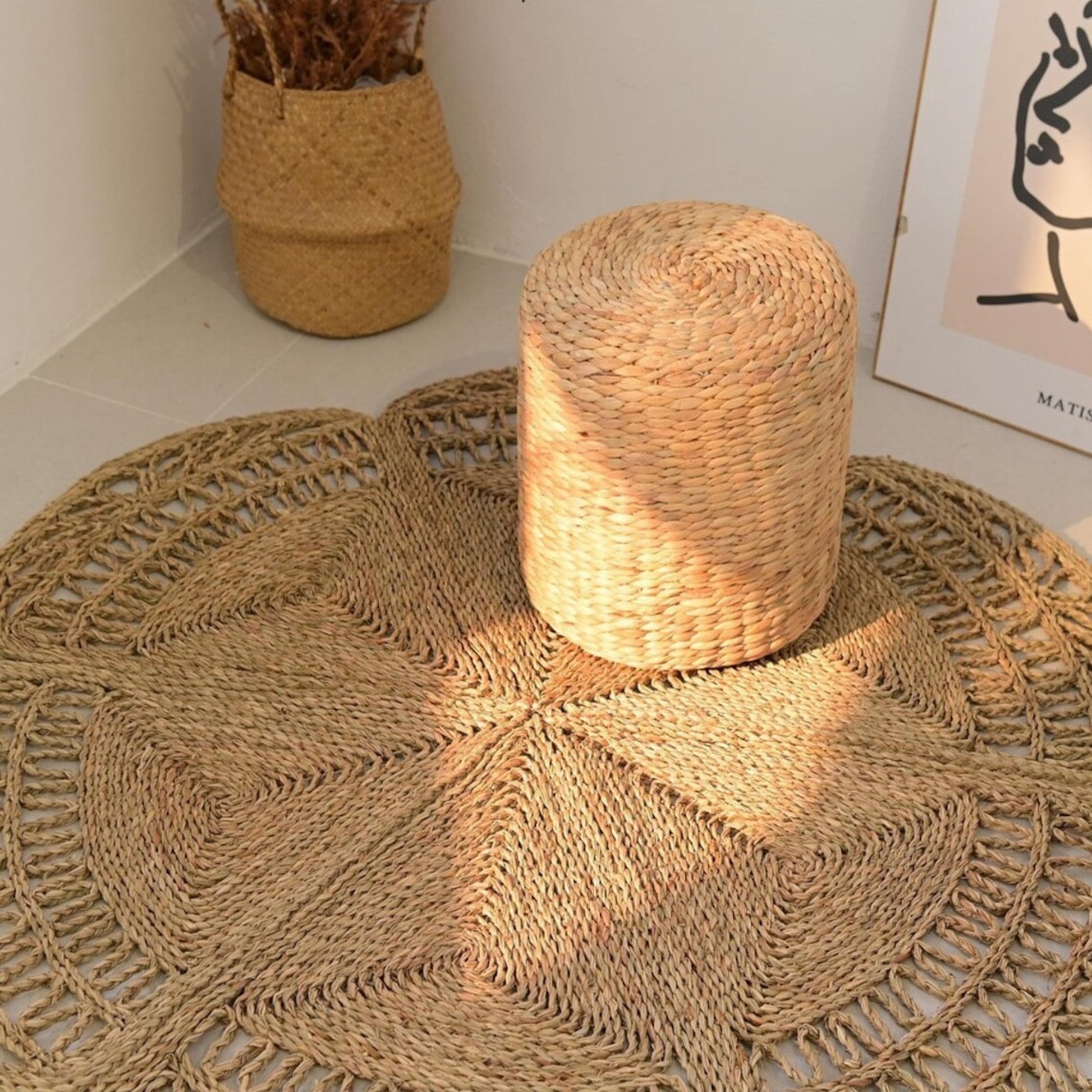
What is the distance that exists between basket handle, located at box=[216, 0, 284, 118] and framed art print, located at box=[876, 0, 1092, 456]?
0.71 metres

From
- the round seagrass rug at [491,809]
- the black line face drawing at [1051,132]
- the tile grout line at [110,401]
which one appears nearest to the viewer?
the round seagrass rug at [491,809]

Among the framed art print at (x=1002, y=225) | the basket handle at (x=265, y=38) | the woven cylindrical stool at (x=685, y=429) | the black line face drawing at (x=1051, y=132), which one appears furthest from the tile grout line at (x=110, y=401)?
the black line face drawing at (x=1051, y=132)

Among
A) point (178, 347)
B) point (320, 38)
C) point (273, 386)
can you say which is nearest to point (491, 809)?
point (273, 386)

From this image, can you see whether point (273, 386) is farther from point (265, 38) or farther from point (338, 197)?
point (265, 38)

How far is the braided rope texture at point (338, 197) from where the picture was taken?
1.66 meters

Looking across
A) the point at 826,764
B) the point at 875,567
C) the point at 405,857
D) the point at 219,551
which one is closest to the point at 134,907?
the point at 405,857

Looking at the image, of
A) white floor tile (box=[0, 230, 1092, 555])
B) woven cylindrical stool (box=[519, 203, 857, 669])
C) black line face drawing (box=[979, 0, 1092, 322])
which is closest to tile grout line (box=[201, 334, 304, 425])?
white floor tile (box=[0, 230, 1092, 555])

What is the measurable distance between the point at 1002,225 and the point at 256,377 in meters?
0.88

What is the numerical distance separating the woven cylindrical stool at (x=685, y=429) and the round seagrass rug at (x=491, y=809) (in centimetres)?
8

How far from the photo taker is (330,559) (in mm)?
1497

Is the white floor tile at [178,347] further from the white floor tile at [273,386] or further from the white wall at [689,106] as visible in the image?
the white wall at [689,106]

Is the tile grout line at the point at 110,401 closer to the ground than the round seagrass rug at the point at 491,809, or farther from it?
farther from it

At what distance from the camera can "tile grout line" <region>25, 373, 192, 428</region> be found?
1.69 metres

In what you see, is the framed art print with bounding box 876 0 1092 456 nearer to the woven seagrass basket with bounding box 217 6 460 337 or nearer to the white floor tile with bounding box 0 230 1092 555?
the white floor tile with bounding box 0 230 1092 555
